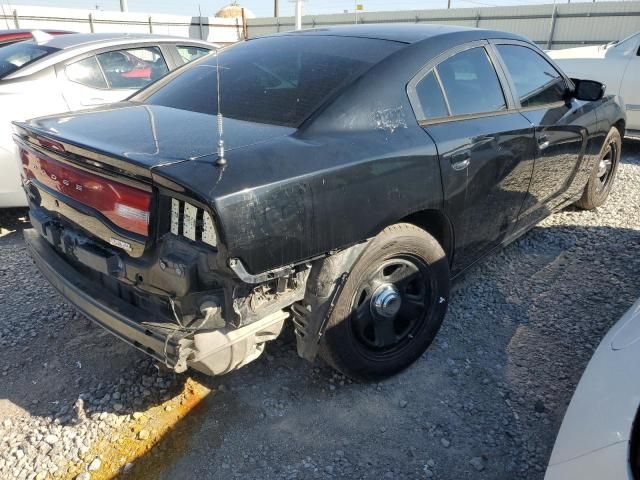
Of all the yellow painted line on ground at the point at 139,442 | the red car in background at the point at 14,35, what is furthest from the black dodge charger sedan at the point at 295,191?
the red car in background at the point at 14,35

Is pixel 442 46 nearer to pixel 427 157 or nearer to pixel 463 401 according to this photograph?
pixel 427 157

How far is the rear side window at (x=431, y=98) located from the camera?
256 centimetres

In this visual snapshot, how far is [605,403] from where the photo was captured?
1.48m

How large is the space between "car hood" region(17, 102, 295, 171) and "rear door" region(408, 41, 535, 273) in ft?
2.79

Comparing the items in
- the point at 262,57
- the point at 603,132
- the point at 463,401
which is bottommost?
the point at 463,401

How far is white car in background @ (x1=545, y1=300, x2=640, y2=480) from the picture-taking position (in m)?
1.32

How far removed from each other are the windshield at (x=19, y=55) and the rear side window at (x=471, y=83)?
3.66 meters

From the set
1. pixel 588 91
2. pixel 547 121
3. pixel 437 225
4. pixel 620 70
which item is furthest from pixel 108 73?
pixel 620 70

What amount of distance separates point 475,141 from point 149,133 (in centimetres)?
164

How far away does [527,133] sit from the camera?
10.3 feet

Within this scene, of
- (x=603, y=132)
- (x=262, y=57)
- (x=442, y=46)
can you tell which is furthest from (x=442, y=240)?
(x=603, y=132)

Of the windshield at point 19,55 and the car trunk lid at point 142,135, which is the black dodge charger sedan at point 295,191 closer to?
the car trunk lid at point 142,135

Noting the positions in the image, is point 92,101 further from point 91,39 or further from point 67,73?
point 91,39

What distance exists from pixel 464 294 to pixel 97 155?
96.7 inches
